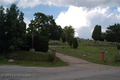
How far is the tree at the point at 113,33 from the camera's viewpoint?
5074 centimetres

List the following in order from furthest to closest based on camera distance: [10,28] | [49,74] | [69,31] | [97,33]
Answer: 1. [97,33]
2. [69,31]
3. [10,28]
4. [49,74]

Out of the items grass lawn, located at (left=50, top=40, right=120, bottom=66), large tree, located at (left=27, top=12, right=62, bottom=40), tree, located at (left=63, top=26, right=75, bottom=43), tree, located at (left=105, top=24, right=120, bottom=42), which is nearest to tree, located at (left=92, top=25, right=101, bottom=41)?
tree, located at (left=63, top=26, right=75, bottom=43)

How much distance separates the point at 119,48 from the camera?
114 ft

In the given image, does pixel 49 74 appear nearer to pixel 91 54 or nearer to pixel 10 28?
pixel 10 28

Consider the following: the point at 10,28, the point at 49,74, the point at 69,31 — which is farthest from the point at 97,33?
the point at 49,74

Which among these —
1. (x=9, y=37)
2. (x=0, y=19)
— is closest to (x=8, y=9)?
(x=0, y=19)

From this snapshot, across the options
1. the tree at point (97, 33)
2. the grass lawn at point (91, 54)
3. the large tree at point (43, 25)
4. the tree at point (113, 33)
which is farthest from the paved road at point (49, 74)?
the tree at point (97, 33)

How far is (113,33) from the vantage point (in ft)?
174

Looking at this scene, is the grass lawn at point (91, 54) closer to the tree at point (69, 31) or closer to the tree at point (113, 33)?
the tree at point (113, 33)

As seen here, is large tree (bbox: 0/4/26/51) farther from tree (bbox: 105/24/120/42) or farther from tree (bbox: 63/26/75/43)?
tree (bbox: 63/26/75/43)

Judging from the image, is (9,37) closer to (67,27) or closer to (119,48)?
(119,48)

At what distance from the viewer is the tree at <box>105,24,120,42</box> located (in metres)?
50.7

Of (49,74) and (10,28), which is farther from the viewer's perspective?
(10,28)

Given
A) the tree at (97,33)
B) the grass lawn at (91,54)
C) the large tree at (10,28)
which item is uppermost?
the tree at (97,33)
